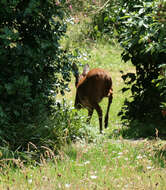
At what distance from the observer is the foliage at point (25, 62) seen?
6.13 m

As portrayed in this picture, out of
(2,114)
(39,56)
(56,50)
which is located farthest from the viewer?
(56,50)

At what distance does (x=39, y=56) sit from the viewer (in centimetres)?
640

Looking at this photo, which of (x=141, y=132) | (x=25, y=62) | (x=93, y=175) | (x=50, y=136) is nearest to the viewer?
(x=93, y=175)

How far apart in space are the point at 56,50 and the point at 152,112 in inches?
123

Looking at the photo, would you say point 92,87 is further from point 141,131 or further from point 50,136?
point 50,136

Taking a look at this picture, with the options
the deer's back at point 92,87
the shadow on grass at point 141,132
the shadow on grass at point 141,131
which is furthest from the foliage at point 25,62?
the deer's back at point 92,87

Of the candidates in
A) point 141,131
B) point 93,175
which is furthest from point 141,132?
point 93,175

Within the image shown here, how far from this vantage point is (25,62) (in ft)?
20.6

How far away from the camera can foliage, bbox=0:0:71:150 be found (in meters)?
6.13

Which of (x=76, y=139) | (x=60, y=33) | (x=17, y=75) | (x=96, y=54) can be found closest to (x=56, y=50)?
(x=60, y=33)

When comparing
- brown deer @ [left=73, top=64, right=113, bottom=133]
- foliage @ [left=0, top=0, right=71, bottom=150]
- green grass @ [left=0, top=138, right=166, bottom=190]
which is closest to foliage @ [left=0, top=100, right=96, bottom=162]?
foliage @ [left=0, top=0, right=71, bottom=150]

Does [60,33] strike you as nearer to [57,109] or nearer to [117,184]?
[57,109]

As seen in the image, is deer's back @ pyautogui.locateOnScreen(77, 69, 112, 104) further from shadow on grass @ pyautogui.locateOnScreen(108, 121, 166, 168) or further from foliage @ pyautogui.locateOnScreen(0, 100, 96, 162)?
foliage @ pyautogui.locateOnScreen(0, 100, 96, 162)

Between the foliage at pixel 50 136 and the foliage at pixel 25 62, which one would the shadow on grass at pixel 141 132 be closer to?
the foliage at pixel 50 136
